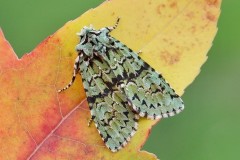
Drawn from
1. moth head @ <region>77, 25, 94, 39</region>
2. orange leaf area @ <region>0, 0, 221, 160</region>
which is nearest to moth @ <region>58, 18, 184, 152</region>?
moth head @ <region>77, 25, 94, 39</region>

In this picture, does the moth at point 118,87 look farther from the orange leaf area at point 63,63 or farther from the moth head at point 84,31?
the orange leaf area at point 63,63

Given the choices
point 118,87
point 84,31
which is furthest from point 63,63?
point 118,87

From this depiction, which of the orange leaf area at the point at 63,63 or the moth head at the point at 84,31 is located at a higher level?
the moth head at the point at 84,31

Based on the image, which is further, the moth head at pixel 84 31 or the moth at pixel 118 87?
the moth at pixel 118 87


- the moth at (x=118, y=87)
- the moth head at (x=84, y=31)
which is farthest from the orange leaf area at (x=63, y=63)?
the moth at (x=118, y=87)

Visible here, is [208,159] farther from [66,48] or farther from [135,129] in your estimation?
[66,48]

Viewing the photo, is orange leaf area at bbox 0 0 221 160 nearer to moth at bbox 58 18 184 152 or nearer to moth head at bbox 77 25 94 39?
moth head at bbox 77 25 94 39
